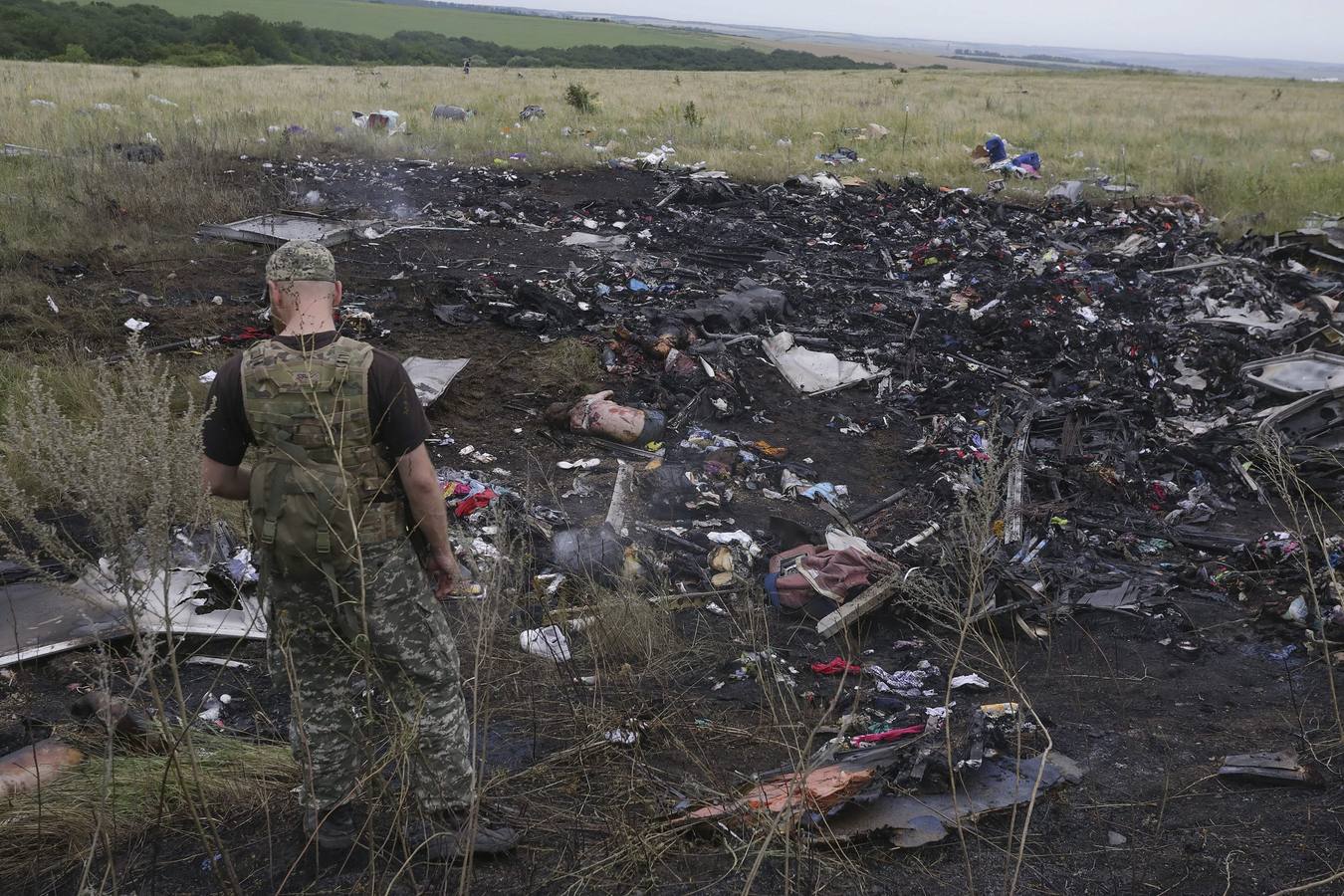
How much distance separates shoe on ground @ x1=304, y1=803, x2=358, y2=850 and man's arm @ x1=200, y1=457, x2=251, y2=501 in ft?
2.88

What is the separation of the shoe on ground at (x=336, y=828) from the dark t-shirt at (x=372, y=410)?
1.00 m

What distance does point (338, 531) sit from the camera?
2230 mm

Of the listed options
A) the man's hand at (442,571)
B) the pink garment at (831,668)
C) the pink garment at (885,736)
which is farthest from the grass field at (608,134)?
the pink garment at (885,736)

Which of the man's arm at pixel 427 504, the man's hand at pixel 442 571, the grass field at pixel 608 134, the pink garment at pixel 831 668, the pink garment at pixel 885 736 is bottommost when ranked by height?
the pink garment at pixel 831 668

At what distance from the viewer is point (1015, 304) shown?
8.75 m

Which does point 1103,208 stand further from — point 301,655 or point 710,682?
point 301,655

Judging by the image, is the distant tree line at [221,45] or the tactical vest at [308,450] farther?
the distant tree line at [221,45]

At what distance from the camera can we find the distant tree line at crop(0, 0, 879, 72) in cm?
3444

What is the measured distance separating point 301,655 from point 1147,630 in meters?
3.73

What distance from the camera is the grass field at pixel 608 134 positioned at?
35.2ft

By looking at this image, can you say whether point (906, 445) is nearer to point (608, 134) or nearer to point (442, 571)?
point (442, 571)

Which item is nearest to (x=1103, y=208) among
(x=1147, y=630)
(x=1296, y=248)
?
(x=1296, y=248)

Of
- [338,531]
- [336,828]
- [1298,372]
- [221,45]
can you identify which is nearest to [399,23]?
[221,45]

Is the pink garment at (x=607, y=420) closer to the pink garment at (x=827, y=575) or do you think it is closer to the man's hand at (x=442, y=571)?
the pink garment at (x=827, y=575)
